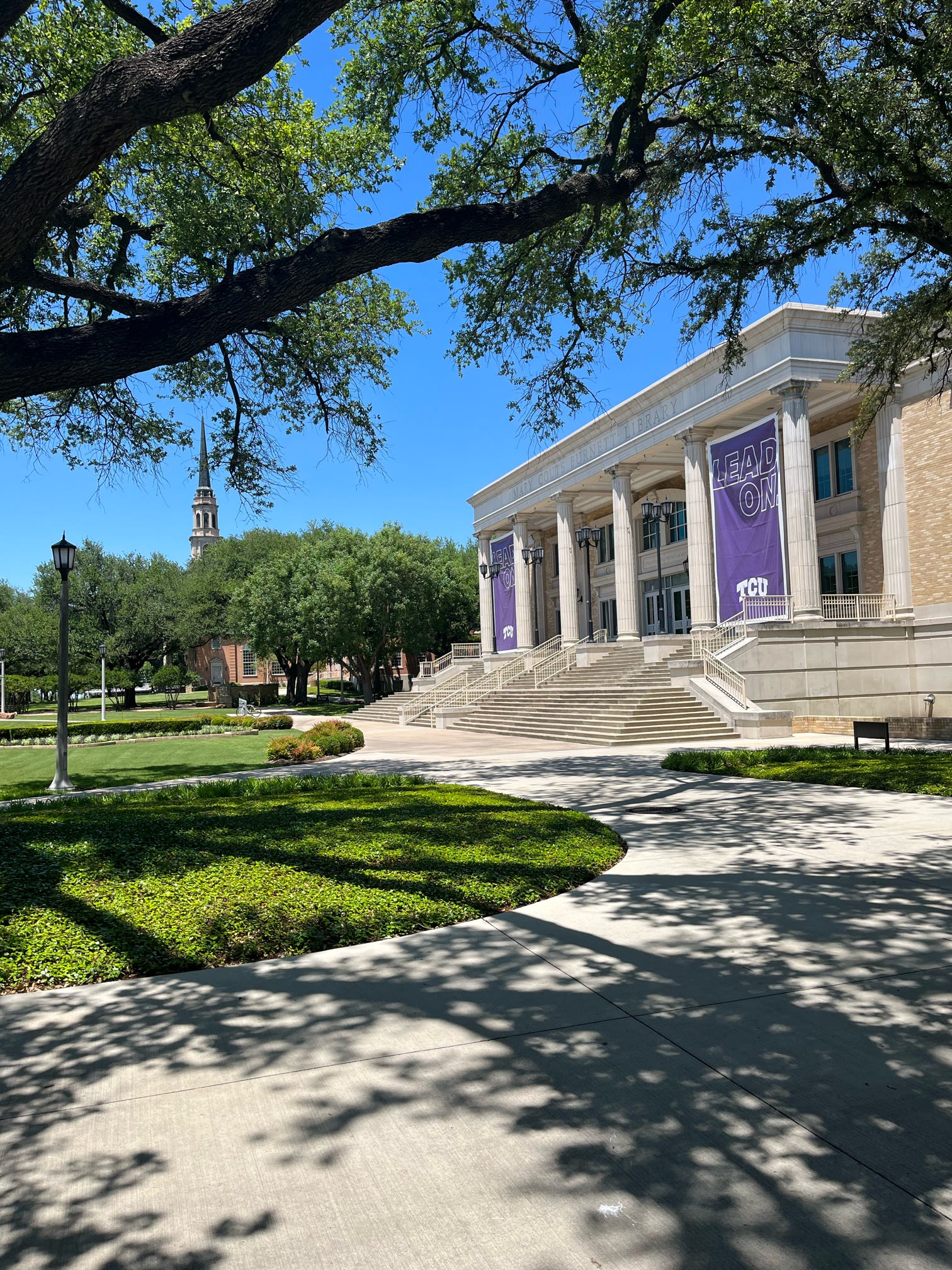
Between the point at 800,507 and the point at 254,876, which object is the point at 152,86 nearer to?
the point at 254,876

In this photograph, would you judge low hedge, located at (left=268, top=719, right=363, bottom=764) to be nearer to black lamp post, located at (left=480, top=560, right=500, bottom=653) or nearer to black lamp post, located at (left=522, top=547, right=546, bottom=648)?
black lamp post, located at (left=522, top=547, right=546, bottom=648)

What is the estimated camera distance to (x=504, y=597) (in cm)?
4669

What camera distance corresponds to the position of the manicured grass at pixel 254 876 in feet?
17.6

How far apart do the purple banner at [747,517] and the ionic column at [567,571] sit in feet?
33.7

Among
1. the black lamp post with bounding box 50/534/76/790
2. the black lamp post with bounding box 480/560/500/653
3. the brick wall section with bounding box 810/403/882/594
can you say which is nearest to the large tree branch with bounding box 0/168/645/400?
the black lamp post with bounding box 50/534/76/790

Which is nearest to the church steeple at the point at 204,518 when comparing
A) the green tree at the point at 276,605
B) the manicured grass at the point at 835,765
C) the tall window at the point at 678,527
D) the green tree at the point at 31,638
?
the green tree at the point at 31,638

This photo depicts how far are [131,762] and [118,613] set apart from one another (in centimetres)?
4514

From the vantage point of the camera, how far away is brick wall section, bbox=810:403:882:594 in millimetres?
27375

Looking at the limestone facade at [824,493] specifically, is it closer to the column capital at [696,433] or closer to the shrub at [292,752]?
the column capital at [696,433]

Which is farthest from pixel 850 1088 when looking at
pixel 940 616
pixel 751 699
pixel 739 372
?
pixel 739 372

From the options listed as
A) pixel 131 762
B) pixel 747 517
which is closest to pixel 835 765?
pixel 747 517

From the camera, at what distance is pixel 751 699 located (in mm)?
24328

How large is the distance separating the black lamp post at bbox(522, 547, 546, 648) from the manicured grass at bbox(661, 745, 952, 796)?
77.2ft

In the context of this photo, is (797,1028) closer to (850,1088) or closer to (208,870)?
(850,1088)
